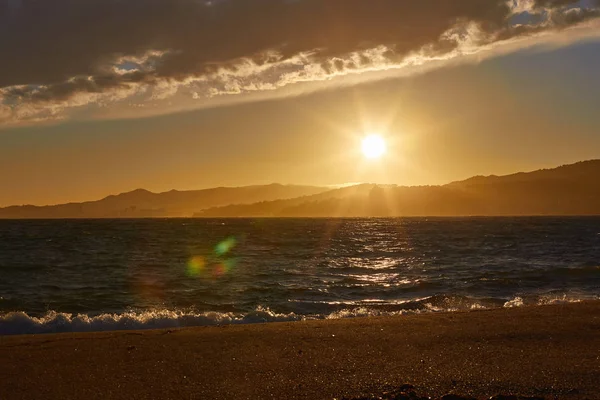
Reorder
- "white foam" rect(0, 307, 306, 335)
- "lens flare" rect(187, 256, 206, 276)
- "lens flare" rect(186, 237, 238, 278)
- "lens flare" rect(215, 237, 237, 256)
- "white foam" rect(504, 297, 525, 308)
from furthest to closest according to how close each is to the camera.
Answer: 1. "lens flare" rect(215, 237, 237, 256)
2. "lens flare" rect(187, 256, 206, 276)
3. "lens flare" rect(186, 237, 238, 278)
4. "white foam" rect(504, 297, 525, 308)
5. "white foam" rect(0, 307, 306, 335)

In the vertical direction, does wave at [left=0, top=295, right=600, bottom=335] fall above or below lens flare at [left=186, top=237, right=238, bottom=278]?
above

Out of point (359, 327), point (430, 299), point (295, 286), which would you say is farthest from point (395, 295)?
point (359, 327)

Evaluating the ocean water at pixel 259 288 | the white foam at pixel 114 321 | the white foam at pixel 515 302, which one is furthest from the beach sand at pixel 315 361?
the white foam at pixel 515 302

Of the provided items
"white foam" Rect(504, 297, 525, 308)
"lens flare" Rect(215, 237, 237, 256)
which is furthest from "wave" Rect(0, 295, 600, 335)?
"lens flare" Rect(215, 237, 237, 256)

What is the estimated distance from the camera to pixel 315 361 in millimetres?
10297

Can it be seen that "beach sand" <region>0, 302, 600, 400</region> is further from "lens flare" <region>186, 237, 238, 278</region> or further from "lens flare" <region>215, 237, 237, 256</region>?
"lens flare" <region>215, 237, 237, 256</region>

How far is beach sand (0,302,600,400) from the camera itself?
8594 millimetres

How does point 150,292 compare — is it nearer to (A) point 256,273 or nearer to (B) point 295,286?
(B) point 295,286

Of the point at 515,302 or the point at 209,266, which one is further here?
the point at 209,266

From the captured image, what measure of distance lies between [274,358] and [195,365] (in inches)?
57.4

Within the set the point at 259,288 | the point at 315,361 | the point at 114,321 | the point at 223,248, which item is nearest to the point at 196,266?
the point at 259,288

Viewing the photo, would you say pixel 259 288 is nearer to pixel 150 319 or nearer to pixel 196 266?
pixel 150 319

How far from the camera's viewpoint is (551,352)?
34.8 ft

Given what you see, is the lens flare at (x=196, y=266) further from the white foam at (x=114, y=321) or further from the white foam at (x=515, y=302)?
the white foam at (x=515, y=302)
